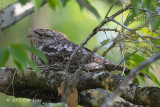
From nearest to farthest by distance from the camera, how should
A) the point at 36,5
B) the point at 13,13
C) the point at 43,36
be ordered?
the point at 36,5 → the point at 43,36 → the point at 13,13

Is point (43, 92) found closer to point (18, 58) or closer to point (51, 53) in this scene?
point (51, 53)

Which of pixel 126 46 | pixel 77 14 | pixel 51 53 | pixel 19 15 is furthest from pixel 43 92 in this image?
pixel 77 14

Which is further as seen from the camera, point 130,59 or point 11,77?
point 130,59

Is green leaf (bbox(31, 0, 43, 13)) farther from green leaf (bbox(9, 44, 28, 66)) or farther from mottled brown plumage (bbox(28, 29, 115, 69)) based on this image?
mottled brown plumage (bbox(28, 29, 115, 69))

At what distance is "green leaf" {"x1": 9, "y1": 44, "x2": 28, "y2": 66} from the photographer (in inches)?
96.3

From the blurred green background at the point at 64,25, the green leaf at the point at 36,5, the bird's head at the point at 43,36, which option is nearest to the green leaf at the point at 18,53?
the green leaf at the point at 36,5

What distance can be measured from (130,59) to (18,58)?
2915 millimetres

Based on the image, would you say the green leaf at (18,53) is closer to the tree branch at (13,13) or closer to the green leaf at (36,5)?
the green leaf at (36,5)

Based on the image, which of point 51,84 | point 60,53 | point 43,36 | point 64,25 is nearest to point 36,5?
point 51,84

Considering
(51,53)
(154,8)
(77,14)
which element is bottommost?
(51,53)

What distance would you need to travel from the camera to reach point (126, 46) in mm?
4168

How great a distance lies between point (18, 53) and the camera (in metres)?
2.49

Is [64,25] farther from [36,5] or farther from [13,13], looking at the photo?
[36,5]

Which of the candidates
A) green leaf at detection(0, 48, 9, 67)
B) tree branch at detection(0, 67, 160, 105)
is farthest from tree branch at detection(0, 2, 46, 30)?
green leaf at detection(0, 48, 9, 67)
